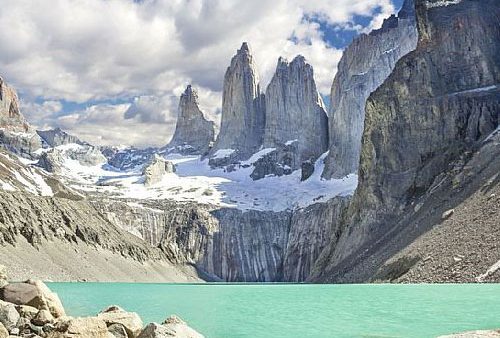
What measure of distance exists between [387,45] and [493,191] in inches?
5664

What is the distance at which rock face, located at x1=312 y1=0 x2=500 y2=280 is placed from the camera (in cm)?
8750

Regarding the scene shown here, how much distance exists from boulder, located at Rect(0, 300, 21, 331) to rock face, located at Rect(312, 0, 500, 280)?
67493 millimetres

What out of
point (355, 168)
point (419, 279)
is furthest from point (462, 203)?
point (355, 168)

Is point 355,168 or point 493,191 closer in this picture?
point 493,191

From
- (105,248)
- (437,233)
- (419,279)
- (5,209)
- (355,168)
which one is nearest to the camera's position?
(419,279)

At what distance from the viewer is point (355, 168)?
198625 mm

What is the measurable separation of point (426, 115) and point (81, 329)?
277ft

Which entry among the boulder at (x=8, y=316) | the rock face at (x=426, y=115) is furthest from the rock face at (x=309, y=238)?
the boulder at (x=8, y=316)

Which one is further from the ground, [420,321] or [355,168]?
[355,168]

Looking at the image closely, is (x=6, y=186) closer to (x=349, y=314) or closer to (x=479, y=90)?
(x=479, y=90)

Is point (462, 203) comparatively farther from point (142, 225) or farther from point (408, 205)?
point (142, 225)

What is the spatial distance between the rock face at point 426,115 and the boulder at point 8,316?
6749 centimetres

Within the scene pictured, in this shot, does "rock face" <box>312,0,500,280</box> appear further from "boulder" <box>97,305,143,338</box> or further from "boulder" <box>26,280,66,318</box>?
"boulder" <box>97,305,143,338</box>

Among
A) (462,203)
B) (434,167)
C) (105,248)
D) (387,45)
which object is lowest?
(105,248)
